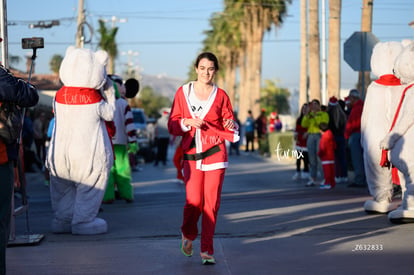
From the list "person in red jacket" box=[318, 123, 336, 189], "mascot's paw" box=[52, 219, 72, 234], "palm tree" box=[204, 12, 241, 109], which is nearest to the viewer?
"mascot's paw" box=[52, 219, 72, 234]

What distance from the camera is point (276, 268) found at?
23.1ft

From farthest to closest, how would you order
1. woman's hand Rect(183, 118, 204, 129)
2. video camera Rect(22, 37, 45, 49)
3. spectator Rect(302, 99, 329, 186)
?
spectator Rect(302, 99, 329, 186) < video camera Rect(22, 37, 45, 49) < woman's hand Rect(183, 118, 204, 129)

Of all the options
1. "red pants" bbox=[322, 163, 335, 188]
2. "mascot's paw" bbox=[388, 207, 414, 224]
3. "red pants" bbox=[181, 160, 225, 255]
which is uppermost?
"red pants" bbox=[181, 160, 225, 255]

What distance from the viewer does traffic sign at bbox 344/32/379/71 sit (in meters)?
16.9

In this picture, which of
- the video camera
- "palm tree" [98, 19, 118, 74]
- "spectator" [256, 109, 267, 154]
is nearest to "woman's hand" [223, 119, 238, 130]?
the video camera

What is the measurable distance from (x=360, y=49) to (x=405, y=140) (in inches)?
299

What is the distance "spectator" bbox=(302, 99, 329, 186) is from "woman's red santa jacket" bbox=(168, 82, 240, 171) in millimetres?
8564

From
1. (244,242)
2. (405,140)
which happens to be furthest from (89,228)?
(405,140)

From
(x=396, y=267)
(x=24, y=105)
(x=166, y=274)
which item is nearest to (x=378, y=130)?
(x=396, y=267)

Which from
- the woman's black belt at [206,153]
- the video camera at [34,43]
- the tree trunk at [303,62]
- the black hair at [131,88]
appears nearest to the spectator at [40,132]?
the black hair at [131,88]

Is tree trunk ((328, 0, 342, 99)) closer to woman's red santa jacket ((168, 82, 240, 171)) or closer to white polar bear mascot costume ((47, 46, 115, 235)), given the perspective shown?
white polar bear mascot costume ((47, 46, 115, 235))

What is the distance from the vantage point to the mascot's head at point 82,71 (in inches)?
382

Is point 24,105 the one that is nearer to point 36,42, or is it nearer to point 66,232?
point 36,42

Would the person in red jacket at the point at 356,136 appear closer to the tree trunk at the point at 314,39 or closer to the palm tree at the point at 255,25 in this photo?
the tree trunk at the point at 314,39
